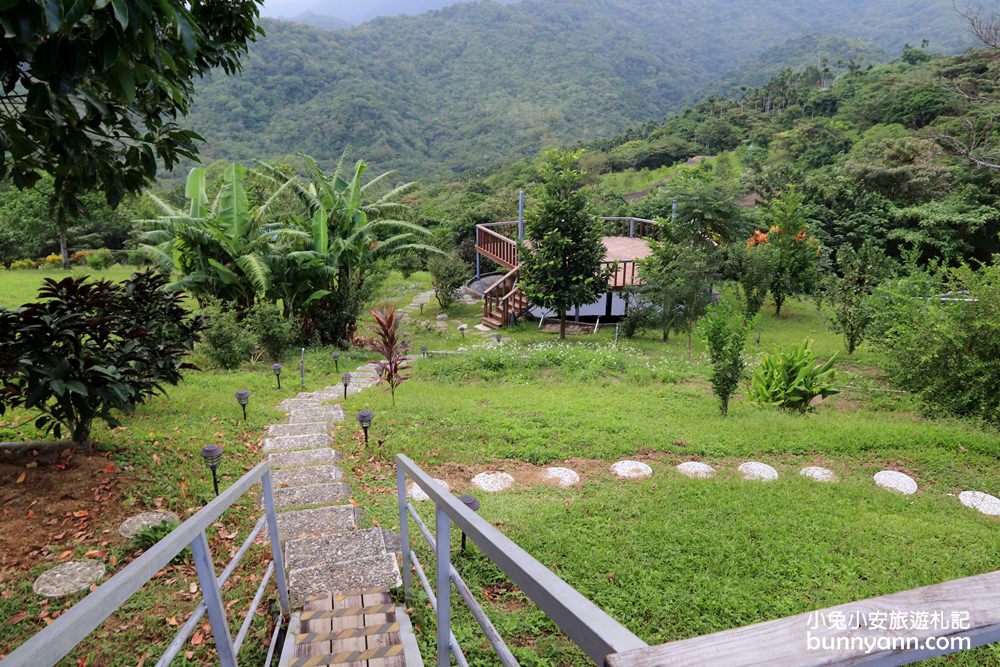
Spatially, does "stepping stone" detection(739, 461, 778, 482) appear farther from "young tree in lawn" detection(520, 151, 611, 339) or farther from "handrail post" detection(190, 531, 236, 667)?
"young tree in lawn" detection(520, 151, 611, 339)

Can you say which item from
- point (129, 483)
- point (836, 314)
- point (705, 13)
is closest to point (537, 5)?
point (705, 13)

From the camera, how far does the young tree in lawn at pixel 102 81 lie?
6.20ft

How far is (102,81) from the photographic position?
2.81 metres

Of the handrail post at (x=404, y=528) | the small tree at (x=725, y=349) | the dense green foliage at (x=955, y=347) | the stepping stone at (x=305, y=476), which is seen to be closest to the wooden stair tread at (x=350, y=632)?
the handrail post at (x=404, y=528)

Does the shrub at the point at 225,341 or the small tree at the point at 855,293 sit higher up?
the small tree at the point at 855,293

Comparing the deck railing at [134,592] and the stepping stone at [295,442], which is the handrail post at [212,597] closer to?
the deck railing at [134,592]

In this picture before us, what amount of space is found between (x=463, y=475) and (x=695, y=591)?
254cm

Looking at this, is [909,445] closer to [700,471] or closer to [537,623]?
[700,471]

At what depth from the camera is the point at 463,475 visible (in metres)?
5.40

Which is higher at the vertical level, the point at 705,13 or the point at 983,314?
the point at 705,13

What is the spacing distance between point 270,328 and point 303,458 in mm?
5680

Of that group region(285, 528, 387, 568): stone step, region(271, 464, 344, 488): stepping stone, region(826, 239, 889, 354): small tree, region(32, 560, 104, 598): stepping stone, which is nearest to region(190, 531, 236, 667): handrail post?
region(285, 528, 387, 568): stone step

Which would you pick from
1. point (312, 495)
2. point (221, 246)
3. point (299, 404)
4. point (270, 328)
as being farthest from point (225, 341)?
point (312, 495)

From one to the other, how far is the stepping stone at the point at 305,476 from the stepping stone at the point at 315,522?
671 millimetres
